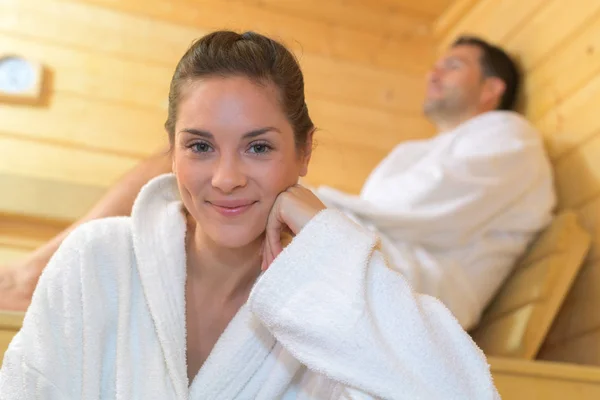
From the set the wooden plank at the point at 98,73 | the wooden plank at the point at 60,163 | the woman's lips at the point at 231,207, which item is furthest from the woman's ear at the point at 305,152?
the wooden plank at the point at 98,73

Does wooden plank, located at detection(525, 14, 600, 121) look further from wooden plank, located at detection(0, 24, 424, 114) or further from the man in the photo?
wooden plank, located at detection(0, 24, 424, 114)

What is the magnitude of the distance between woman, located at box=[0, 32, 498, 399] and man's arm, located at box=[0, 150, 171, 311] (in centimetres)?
31

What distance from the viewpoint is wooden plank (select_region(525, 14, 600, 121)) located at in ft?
6.48

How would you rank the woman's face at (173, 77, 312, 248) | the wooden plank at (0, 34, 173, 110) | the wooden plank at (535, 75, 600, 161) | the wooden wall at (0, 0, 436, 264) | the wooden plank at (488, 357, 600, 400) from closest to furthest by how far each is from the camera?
the woman's face at (173, 77, 312, 248), the wooden plank at (488, 357, 600, 400), the wooden plank at (535, 75, 600, 161), the wooden wall at (0, 0, 436, 264), the wooden plank at (0, 34, 173, 110)

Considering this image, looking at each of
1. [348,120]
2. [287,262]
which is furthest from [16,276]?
[348,120]

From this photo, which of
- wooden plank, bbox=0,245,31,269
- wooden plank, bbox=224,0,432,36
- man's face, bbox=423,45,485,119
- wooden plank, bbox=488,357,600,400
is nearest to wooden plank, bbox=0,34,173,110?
wooden plank, bbox=224,0,432,36

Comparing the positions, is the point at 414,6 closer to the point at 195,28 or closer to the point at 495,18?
the point at 495,18

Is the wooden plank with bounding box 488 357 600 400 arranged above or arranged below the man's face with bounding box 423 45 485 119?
below

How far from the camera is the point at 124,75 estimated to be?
2447mm

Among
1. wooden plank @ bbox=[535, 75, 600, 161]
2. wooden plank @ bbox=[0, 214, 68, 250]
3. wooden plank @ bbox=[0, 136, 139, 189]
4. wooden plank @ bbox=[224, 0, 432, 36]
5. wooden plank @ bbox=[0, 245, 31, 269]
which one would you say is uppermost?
wooden plank @ bbox=[224, 0, 432, 36]

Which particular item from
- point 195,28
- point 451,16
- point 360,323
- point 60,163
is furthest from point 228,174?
point 451,16

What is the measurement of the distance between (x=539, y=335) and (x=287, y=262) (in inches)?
35.6

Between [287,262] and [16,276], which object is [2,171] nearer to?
[16,276]

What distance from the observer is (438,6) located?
286 centimetres
